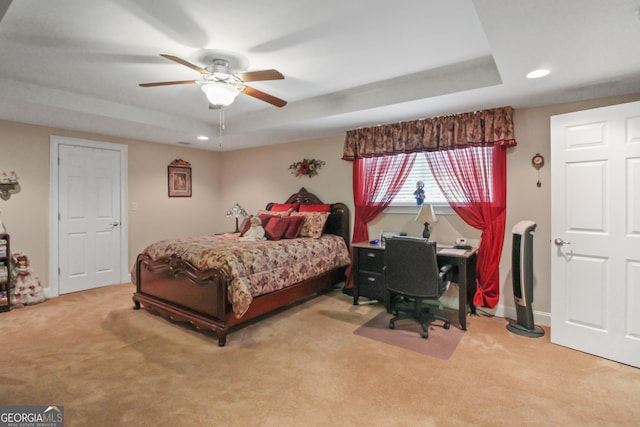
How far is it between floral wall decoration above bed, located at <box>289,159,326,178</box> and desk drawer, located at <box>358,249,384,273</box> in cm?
160

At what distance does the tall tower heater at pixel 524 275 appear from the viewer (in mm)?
2996

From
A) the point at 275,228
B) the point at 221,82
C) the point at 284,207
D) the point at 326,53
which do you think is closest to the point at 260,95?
the point at 221,82

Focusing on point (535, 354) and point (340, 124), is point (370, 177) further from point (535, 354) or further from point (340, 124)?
point (535, 354)

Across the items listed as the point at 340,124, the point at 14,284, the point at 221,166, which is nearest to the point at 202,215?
the point at 221,166

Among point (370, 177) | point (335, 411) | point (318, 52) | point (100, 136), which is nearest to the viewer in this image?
point (335, 411)

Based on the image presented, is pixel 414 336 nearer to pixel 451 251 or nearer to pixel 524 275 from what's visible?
pixel 451 251

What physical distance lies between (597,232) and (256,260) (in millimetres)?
2960

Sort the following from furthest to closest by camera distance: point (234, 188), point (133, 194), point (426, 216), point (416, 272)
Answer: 1. point (234, 188)
2. point (133, 194)
3. point (426, 216)
4. point (416, 272)

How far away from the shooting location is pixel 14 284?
384 centimetres

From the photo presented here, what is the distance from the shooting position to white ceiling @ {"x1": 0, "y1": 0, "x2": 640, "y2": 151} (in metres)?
1.89

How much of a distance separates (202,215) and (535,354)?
546 centimetres

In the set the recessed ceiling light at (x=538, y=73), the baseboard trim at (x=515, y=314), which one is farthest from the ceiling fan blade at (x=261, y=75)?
the baseboard trim at (x=515, y=314)

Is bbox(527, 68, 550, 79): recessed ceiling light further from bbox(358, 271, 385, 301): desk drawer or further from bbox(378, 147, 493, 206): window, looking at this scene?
bbox(358, 271, 385, 301): desk drawer

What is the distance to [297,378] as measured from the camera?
2305 mm
